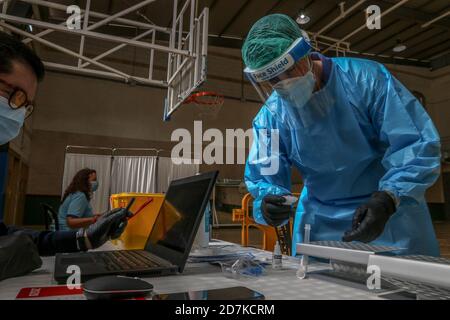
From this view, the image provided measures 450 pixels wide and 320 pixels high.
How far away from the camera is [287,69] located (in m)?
1.05

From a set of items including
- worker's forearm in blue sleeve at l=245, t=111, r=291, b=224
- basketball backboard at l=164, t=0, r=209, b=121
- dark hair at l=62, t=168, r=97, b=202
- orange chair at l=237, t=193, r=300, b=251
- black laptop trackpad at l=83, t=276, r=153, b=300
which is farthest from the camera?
dark hair at l=62, t=168, r=97, b=202

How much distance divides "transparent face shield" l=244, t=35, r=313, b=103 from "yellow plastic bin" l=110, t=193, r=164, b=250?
56 centimetres

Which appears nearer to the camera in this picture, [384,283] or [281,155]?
[384,283]

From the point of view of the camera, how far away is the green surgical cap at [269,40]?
108cm

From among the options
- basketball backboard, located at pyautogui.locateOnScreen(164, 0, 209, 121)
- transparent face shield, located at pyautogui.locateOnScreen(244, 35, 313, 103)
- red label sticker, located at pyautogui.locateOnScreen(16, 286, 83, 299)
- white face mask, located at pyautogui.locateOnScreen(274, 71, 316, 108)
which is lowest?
red label sticker, located at pyautogui.locateOnScreen(16, 286, 83, 299)

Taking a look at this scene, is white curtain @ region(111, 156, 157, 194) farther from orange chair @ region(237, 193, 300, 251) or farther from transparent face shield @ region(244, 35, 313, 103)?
transparent face shield @ region(244, 35, 313, 103)

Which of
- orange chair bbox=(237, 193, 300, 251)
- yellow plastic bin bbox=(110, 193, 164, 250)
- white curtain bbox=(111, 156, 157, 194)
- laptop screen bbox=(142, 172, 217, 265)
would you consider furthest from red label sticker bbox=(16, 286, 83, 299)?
white curtain bbox=(111, 156, 157, 194)

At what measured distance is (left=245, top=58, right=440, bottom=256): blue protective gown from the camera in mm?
1007

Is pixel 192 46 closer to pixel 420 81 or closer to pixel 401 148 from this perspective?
pixel 401 148

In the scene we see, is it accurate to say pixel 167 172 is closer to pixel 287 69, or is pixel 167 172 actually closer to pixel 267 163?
pixel 267 163

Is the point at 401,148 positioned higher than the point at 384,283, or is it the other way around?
the point at 401,148

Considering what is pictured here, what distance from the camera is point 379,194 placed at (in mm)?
913
